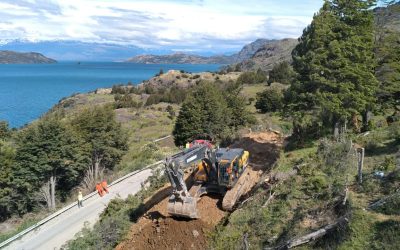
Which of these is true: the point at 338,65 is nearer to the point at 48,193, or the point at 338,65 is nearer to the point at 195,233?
the point at 195,233

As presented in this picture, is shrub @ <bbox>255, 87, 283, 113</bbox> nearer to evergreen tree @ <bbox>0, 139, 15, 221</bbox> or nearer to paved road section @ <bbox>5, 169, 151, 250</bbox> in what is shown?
paved road section @ <bbox>5, 169, 151, 250</bbox>

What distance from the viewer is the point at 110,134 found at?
3834 centimetres

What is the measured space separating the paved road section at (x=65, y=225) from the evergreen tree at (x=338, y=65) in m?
12.9

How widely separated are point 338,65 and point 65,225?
17015mm

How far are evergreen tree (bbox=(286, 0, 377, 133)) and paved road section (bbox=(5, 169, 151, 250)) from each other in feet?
42.2

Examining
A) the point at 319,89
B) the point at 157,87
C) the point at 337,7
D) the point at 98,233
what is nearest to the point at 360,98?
the point at 319,89

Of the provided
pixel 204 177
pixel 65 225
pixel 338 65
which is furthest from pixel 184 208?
pixel 338 65

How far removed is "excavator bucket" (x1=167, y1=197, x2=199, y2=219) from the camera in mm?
15930

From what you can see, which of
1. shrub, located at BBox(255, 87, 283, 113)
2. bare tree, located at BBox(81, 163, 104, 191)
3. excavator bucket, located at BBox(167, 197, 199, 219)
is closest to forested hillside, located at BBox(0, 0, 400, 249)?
bare tree, located at BBox(81, 163, 104, 191)

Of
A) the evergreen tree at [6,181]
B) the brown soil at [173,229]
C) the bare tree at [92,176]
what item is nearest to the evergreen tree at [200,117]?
the bare tree at [92,176]

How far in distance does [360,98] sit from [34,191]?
22426mm

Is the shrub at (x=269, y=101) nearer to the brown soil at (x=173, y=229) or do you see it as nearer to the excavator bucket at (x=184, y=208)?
the brown soil at (x=173, y=229)

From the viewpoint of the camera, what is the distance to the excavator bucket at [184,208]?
1593 cm

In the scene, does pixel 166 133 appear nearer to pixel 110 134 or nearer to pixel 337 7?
pixel 110 134
